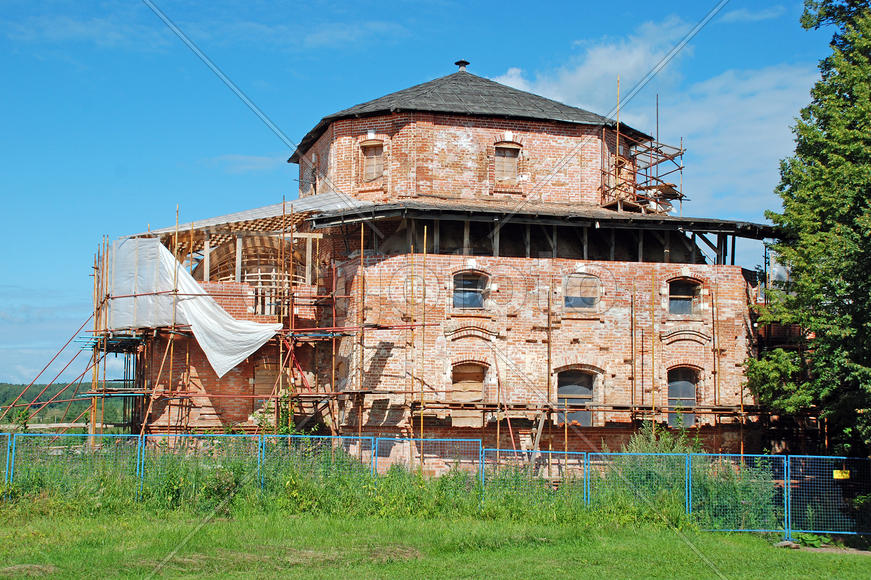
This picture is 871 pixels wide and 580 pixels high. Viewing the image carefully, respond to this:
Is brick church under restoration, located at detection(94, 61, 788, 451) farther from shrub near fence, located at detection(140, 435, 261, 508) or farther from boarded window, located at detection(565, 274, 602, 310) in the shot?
shrub near fence, located at detection(140, 435, 261, 508)

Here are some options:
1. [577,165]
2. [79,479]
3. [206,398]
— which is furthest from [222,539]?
[577,165]

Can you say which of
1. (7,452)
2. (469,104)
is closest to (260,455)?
(7,452)

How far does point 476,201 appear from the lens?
3012 cm

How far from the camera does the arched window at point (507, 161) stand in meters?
31.0

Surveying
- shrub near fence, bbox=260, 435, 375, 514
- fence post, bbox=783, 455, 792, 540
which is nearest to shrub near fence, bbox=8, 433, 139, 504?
shrub near fence, bbox=260, 435, 375, 514

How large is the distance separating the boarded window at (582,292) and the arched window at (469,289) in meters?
2.51

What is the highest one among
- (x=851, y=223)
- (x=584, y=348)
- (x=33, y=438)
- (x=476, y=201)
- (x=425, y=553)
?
(x=476, y=201)

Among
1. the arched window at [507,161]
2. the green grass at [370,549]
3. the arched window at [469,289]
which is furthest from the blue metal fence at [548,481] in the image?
the arched window at [507,161]

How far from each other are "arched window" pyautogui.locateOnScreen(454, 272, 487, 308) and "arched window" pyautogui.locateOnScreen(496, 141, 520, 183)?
5.26 metres

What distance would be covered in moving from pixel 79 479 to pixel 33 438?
2.08 metres

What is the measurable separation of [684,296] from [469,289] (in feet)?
21.9

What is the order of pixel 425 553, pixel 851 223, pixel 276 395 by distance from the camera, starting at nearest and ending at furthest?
pixel 425 553
pixel 851 223
pixel 276 395

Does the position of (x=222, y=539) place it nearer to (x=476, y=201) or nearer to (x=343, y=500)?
(x=343, y=500)

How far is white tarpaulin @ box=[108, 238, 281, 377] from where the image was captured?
26531 millimetres
